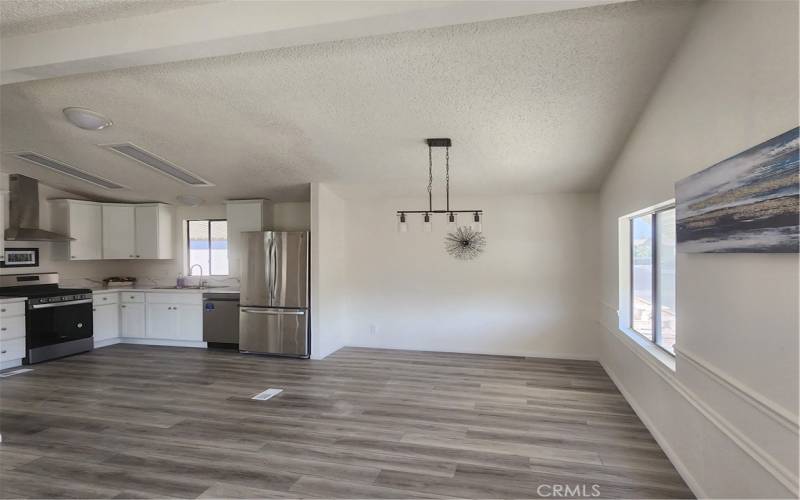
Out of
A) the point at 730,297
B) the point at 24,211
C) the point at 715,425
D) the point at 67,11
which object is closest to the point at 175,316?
the point at 24,211

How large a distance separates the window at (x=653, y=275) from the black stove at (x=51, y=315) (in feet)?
23.3

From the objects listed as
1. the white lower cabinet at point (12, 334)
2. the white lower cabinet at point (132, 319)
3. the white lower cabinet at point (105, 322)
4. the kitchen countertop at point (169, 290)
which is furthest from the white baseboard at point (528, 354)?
the white lower cabinet at point (12, 334)

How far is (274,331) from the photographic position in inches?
224

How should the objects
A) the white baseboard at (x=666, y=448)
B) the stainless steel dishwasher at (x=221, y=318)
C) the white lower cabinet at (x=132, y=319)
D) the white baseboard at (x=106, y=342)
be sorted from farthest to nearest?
the white lower cabinet at (x=132, y=319) → the white baseboard at (x=106, y=342) → the stainless steel dishwasher at (x=221, y=318) → the white baseboard at (x=666, y=448)

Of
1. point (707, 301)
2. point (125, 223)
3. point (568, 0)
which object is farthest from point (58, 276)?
point (707, 301)

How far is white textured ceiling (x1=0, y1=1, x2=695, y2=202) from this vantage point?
2.67 meters

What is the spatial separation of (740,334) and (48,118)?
5.77 meters

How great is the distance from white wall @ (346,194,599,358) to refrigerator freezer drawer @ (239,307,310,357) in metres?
0.96

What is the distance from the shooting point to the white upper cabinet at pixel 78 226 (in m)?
6.19

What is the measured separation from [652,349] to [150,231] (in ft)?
23.3

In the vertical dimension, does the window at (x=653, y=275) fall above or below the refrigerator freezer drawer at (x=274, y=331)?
above

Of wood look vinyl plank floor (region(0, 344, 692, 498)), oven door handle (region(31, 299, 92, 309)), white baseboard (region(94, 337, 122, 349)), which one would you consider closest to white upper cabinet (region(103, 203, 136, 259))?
oven door handle (region(31, 299, 92, 309))

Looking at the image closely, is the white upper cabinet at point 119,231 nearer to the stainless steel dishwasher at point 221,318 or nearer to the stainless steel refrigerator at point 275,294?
the stainless steel dishwasher at point 221,318

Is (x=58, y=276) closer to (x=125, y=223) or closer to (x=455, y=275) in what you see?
(x=125, y=223)
